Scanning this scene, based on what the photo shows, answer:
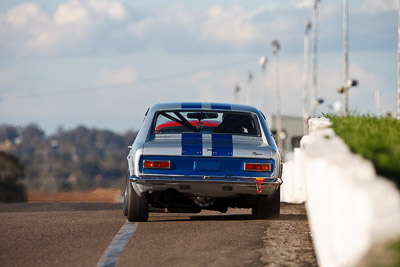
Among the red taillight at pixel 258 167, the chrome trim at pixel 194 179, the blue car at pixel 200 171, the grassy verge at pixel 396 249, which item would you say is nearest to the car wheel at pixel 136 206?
the blue car at pixel 200 171

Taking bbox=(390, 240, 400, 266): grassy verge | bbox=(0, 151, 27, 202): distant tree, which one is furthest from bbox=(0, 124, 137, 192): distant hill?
bbox=(390, 240, 400, 266): grassy verge

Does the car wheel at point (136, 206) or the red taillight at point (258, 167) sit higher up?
the red taillight at point (258, 167)

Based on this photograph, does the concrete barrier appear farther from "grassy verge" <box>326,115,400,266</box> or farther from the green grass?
the green grass

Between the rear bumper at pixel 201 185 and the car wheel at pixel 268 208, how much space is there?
0.61 meters

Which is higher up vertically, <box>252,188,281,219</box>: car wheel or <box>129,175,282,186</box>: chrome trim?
<box>129,175,282,186</box>: chrome trim

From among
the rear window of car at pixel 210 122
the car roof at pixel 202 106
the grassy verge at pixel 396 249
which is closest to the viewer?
the grassy verge at pixel 396 249

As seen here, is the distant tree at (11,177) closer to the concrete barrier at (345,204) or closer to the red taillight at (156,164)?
Answer: the red taillight at (156,164)

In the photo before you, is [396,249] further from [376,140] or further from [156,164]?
[156,164]

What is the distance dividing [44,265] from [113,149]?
6889 inches

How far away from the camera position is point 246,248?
9.07 meters

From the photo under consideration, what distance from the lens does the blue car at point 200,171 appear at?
11328 mm

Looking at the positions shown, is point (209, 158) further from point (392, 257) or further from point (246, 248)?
point (392, 257)

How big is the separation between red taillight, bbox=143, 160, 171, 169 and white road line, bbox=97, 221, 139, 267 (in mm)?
699

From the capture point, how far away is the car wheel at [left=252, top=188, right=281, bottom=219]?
12.1 m
